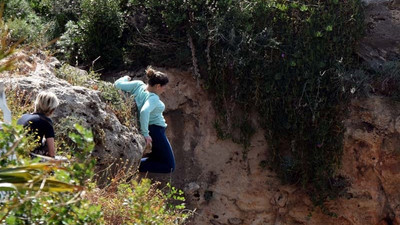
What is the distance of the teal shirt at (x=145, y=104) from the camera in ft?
27.8

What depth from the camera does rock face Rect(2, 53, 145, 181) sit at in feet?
27.1

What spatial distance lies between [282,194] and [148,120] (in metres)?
3.85

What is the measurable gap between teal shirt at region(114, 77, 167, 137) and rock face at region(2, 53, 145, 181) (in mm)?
273

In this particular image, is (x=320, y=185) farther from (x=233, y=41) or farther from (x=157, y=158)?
(x=157, y=158)

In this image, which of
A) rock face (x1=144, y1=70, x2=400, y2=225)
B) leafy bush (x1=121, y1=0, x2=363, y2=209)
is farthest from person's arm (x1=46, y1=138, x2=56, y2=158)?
leafy bush (x1=121, y1=0, x2=363, y2=209)

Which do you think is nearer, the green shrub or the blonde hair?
the blonde hair

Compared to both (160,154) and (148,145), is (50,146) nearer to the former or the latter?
(160,154)

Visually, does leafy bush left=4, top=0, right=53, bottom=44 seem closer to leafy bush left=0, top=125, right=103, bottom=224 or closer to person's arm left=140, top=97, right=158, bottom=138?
person's arm left=140, top=97, right=158, bottom=138

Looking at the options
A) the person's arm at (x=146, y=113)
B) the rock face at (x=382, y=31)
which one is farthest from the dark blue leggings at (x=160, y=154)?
the rock face at (x=382, y=31)

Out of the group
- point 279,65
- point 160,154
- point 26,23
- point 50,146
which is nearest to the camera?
point 50,146

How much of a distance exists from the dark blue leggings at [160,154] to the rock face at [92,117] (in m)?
0.17

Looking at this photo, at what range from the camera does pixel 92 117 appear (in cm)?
843

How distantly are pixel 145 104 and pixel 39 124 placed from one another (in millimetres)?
1847

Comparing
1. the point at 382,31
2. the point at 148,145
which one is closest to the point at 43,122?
the point at 148,145
